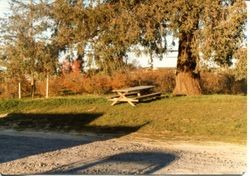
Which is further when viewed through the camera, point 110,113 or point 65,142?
point 110,113

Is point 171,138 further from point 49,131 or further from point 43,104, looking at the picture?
point 43,104

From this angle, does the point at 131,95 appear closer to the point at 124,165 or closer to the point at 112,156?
the point at 112,156

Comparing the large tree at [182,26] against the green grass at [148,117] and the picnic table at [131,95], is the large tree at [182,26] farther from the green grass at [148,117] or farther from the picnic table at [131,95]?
the green grass at [148,117]

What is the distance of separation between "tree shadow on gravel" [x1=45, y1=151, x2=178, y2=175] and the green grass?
4021mm

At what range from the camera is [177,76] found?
26.1m

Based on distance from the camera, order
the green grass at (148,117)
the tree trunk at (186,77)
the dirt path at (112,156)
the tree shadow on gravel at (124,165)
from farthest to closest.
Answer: the tree trunk at (186,77)
the green grass at (148,117)
the dirt path at (112,156)
the tree shadow on gravel at (124,165)

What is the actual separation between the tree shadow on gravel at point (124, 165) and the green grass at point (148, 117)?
4.02 m

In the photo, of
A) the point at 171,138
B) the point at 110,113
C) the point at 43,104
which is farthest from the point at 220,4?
the point at 43,104

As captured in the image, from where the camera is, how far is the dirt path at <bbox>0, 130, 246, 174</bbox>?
1047 cm

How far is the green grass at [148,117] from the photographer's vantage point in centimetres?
1745

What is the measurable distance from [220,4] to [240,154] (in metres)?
9.99

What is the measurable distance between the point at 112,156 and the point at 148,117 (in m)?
7.88

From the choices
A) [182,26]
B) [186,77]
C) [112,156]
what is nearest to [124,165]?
[112,156]

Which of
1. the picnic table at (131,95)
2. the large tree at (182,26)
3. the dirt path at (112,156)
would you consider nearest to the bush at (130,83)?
the picnic table at (131,95)
